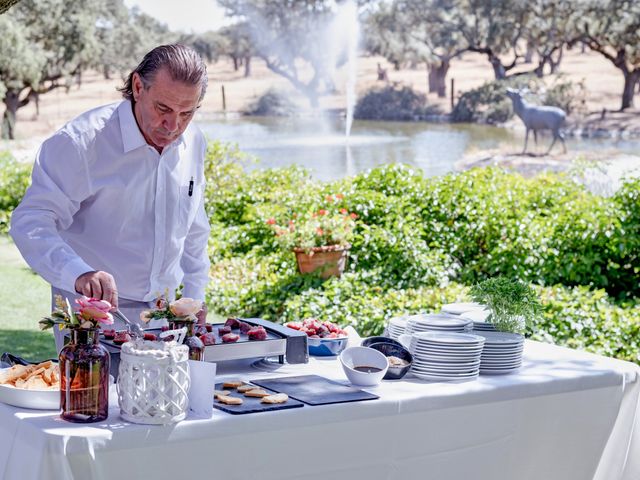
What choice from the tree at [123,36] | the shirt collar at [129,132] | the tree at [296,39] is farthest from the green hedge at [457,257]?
the tree at [123,36]

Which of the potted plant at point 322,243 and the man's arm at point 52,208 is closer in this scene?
the man's arm at point 52,208

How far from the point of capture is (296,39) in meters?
12.9

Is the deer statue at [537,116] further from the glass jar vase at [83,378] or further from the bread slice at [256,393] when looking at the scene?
the glass jar vase at [83,378]

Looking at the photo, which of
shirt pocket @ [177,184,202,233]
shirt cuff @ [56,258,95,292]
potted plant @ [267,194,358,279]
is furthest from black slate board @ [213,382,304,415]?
potted plant @ [267,194,358,279]

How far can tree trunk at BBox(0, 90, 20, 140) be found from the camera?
13820mm

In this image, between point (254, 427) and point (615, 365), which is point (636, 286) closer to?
point (615, 365)

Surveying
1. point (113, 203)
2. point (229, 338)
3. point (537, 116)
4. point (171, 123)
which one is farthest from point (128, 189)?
point (537, 116)

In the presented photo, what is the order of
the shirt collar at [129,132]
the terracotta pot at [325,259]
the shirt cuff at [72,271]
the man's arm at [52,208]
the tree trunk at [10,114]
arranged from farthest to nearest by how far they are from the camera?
the tree trunk at [10,114] < the terracotta pot at [325,259] < the shirt collar at [129,132] < the man's arm at [52,208] < the shirt cuff at [72,271]

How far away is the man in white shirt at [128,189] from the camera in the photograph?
268 cm

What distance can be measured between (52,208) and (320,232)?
391 cm

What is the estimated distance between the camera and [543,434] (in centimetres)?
283

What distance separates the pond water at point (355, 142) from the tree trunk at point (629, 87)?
0.58m

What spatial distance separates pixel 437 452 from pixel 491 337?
0.44 metres

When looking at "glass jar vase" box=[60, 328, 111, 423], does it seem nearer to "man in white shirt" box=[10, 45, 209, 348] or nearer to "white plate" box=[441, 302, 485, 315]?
"man in white shirt" box=[10, 45, 209, 348]
